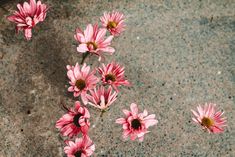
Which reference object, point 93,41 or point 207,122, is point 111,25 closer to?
point 93,41

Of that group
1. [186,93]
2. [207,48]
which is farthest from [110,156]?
[207,48]

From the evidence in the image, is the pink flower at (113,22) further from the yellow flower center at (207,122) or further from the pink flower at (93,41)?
the yellow flower center at (207,122)

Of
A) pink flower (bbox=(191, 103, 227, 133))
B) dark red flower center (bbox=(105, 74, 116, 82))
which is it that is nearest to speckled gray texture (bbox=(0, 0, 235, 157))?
pink flower (bbox=(191, 103, 227, 133))

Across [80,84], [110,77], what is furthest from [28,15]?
[110,77]

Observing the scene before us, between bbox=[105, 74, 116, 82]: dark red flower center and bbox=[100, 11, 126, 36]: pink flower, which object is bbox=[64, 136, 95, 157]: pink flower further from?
bbox=[100, 11, 126, 36]: pink flower

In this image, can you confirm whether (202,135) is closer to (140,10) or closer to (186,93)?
(186,93)
